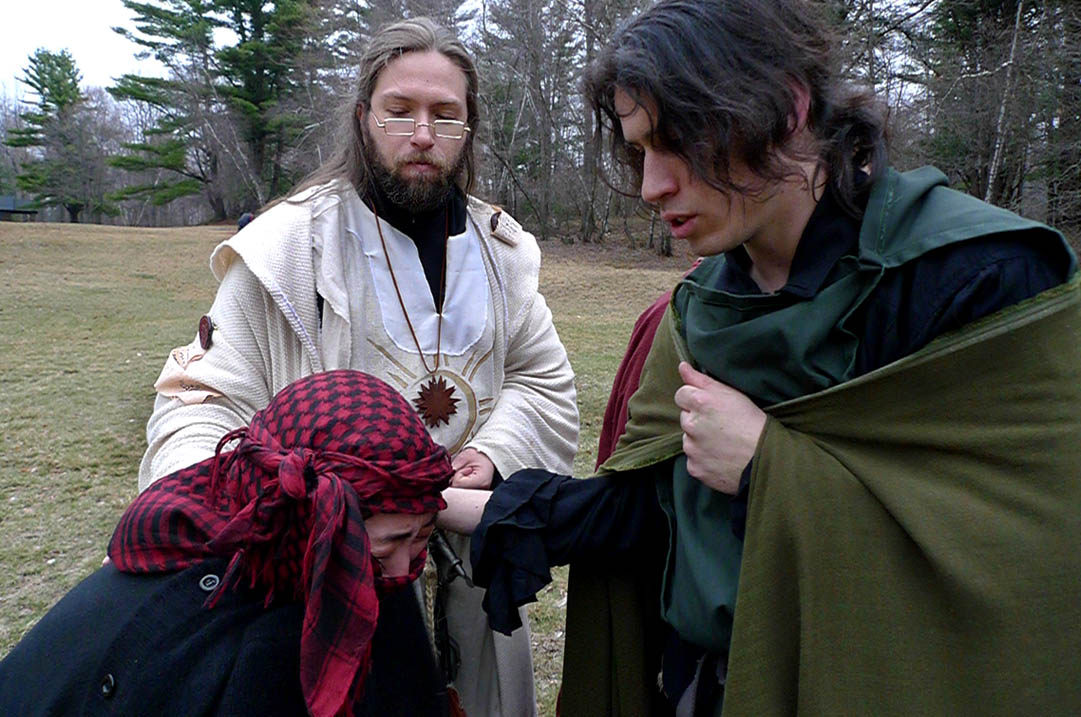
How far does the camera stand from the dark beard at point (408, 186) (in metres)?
2.09

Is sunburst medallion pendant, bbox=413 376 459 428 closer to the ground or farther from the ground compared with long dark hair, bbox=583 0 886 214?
closer to the ground

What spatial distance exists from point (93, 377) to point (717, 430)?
880 centimetres

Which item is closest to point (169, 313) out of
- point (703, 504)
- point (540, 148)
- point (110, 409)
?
point (110, 409)

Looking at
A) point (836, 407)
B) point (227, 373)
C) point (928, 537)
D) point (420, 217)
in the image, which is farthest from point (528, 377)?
point (928, 537)

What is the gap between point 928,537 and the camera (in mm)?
1228

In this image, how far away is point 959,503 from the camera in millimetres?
1232

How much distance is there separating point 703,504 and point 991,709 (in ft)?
1.78

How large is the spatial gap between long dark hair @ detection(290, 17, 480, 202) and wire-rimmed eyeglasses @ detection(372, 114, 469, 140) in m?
0.11

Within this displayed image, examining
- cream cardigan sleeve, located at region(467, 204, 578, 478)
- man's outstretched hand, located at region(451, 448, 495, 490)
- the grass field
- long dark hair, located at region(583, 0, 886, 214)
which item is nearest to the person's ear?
long dark hair, located at region(583, 0, 886, 214)

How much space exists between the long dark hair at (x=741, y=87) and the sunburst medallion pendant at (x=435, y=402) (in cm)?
94

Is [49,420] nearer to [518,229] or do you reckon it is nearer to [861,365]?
[518,229]

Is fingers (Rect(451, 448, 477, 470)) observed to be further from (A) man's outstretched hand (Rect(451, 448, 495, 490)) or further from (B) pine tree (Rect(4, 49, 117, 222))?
(B) pine tree (Rect(4, 49, 117, 222))

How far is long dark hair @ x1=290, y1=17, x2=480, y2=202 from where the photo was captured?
2.15m

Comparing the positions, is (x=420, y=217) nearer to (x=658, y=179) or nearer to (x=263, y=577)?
(x=658, y=179)
